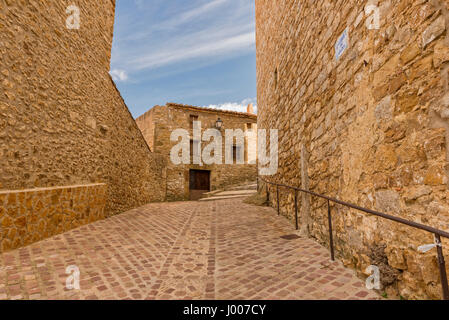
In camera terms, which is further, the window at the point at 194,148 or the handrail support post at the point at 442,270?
the window at the point at 194,148

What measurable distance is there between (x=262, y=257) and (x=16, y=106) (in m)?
4.49

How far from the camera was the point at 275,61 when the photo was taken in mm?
7484

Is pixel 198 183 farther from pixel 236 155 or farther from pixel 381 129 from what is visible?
pixel 381 129

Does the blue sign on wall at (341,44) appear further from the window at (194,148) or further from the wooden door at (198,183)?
the wooden door at (198,183)

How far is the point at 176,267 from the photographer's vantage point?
3.22 metres

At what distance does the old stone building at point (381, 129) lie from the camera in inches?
68.5

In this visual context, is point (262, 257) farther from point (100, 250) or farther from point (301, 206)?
point (100, 250)

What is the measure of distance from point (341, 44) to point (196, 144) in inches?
557

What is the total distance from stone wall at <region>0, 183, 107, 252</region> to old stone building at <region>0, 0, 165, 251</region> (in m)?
0.01

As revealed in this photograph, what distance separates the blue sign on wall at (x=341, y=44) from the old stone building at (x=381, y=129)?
0.6 inches
